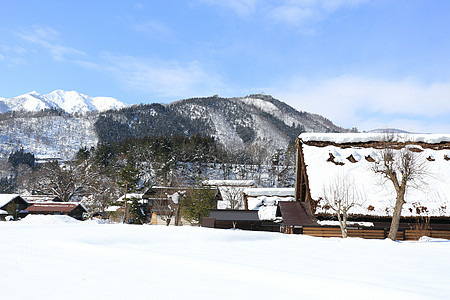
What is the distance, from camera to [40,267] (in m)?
5.85

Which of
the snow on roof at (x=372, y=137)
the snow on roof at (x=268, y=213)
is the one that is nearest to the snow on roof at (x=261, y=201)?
the snow on roof at (x=268, y=213)

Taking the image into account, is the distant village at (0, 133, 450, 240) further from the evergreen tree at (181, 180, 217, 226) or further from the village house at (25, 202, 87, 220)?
the village house at (25, 202, 87, 220)

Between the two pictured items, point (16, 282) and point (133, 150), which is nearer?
point (16, 282)

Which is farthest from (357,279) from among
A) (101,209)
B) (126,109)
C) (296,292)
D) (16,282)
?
(126,109)

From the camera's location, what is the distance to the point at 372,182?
2025cm

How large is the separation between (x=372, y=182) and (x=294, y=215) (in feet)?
16.7

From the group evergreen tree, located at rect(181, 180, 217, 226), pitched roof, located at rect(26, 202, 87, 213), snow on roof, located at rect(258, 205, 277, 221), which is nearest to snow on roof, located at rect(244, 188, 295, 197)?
evergreen tree, located at rect(181, 180, 217, 226)

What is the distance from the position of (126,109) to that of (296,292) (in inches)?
7865

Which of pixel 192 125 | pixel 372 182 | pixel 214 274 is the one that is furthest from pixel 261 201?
pixel 192 125

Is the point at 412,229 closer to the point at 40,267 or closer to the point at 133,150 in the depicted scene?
the point at 40,267

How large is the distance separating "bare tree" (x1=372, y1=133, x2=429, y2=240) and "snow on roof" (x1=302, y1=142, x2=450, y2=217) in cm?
47

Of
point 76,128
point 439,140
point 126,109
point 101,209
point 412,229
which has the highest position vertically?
point 126,109

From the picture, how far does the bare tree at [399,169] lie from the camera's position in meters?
16.0

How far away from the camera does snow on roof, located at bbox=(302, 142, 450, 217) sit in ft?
62.4
